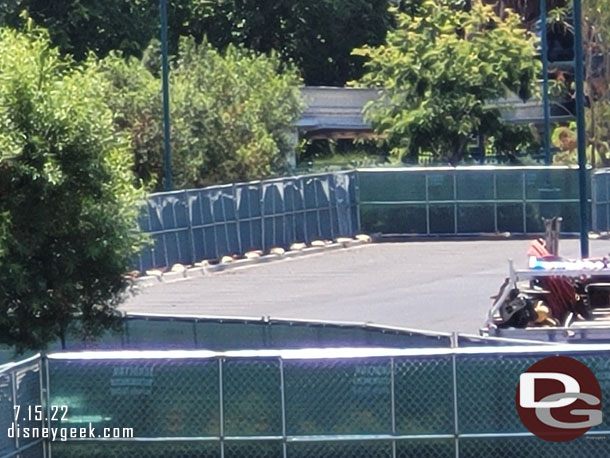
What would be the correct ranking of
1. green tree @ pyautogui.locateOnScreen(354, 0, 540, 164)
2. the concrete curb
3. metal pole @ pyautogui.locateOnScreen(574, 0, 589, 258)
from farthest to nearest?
1. green tree @ pyautogui.locateOnScreen(354, 0, 540, 164)
2. the concrete curb
3. metal pole @ pyautogui.locateOnScreen(574, 0, 589, 258)

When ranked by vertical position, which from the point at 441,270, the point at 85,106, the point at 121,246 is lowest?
the point at 441,270

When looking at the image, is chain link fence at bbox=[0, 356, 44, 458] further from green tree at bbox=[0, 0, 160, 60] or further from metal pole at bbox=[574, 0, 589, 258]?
green tree at bbox=[0, 0, 160, 60]

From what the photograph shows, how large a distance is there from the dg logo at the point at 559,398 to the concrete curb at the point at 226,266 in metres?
19.6

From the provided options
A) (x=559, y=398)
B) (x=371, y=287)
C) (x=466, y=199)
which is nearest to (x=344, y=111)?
(x=466, y=199)

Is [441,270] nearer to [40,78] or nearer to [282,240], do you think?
[282,240]

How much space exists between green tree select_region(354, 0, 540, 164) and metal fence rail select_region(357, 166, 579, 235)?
5737 millimetres

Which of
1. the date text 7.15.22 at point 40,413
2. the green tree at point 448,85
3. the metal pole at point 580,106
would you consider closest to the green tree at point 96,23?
the green tree at point 448,85

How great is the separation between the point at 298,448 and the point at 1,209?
5.68 meters

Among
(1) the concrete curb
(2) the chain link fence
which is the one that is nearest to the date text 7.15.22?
(2) the chain link fence

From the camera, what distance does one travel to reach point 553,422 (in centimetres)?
1219

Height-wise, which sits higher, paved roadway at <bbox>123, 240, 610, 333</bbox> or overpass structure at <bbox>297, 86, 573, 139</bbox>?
overpass structure at <bbox>297, 86, 573, 139</bbox>

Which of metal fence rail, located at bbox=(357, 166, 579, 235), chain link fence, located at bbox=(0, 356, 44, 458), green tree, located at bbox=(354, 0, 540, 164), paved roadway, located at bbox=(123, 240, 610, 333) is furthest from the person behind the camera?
Answer: green tree, located at bbox=(354, 0, 540, 164)

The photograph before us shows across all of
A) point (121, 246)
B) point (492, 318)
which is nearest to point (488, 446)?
point (121, 246)

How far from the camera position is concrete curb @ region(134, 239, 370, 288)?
33500 mm
